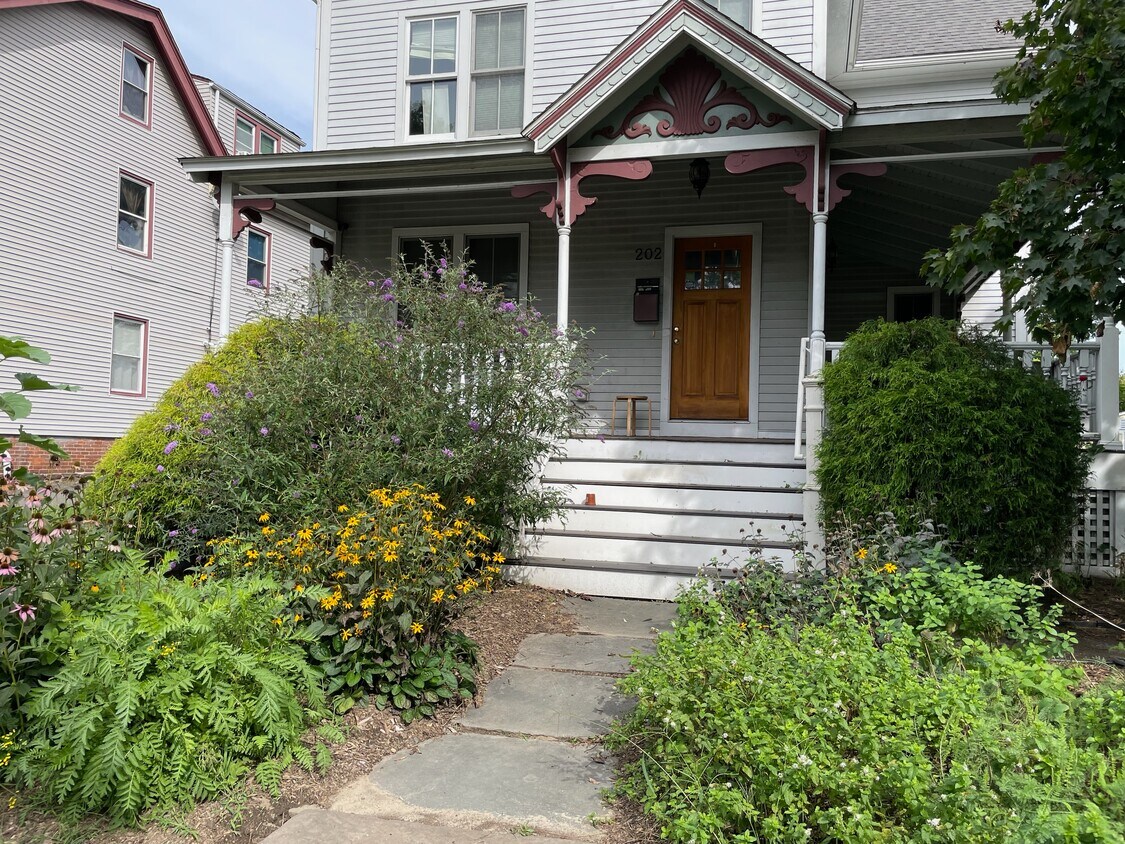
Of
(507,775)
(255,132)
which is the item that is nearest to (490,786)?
(507,775)

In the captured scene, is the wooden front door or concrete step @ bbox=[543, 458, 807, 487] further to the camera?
the wooden front door

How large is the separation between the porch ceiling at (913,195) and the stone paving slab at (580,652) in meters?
5.21

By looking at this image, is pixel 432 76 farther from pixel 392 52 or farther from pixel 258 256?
pixel 258 256

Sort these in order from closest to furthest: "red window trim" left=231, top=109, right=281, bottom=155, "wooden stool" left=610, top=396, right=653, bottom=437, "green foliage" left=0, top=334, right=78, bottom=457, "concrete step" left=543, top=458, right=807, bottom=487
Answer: "green foliage" left=0, top=334, right=78, bottom=457, "concrete step" left=543, top=458, right=807, bottom=487, "wooden stool" left=610, top=396, right=653, bottom=437, "red window trim" left=231, top=109, right=281, bottom=155

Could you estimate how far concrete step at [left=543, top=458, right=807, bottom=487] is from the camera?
21.0 ft

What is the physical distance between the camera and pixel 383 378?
525 centimetres

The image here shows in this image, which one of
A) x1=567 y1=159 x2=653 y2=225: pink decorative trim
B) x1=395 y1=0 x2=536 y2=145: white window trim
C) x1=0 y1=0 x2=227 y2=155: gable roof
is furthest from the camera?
x1=0 y1=0 x2=227 y2=155: gable roof

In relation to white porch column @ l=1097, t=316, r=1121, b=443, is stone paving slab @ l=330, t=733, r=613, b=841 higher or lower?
lower

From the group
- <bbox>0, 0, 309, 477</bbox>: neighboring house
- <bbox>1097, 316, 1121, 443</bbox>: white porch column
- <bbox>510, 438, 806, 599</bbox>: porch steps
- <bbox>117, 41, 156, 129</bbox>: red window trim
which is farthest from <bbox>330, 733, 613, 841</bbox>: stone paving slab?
<bbox>117, 41, 156, 129</bbox>: red window trim

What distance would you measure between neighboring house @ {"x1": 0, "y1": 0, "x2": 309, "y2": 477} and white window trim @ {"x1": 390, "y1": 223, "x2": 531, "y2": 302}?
2479 millimetres

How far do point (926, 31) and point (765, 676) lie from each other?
37.0ft

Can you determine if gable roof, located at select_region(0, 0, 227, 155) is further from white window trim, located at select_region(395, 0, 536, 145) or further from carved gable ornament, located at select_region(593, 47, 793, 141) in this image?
carved gable ornament, located at select_region(593, 47, 793, 141)

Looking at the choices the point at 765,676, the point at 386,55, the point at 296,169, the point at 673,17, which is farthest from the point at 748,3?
the point at 765,676

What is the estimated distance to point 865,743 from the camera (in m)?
A: 2.43
